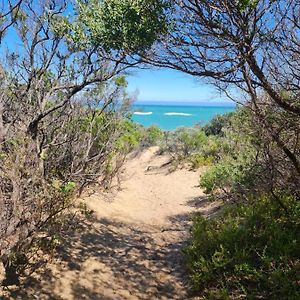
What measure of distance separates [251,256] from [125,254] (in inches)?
102

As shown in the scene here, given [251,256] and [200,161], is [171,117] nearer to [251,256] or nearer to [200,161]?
[200,161]

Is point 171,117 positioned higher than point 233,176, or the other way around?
point 171,117

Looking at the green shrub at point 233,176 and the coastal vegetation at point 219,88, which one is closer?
the coastal vegetation at point 219,88

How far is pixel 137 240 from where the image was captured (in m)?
7.52

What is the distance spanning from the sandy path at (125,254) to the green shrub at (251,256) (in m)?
0.50

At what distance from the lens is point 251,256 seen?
520 centimetres

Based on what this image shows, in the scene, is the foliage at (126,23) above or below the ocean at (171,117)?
below

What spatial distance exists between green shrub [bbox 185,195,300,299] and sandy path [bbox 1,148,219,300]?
50cm

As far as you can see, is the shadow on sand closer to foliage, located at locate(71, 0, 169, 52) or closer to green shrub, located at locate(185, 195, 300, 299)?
green shrub, located at locate(185, 195, 300, 299)

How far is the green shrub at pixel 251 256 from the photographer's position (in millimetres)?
4547

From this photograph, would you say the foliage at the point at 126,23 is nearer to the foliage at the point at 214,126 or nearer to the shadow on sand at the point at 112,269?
the shadow on sand at the point at 112,269

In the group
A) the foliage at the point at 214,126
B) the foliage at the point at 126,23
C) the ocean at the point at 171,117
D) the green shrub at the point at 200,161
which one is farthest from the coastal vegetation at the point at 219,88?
the foliage at the point at 214,126

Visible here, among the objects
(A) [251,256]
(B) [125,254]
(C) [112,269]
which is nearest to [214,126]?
(B) [125,254]

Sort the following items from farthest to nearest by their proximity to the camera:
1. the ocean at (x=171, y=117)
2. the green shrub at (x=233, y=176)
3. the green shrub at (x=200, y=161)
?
the green shrub at (x=200, y=161), the ocean at (x=171, y=117), the green shrub at (x=233, y=176)
